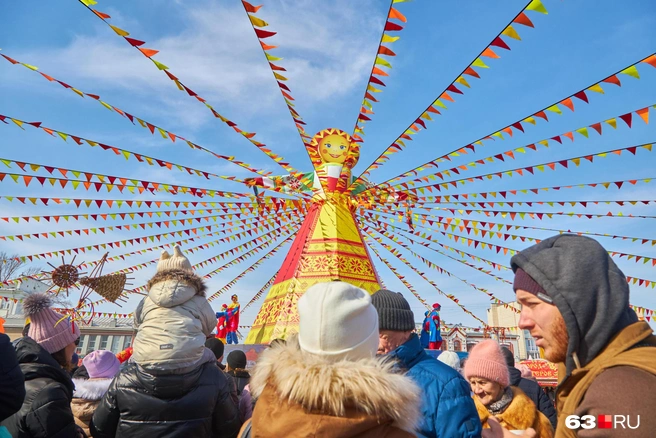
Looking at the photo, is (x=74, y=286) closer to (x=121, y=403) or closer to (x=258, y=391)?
(x=121, y=403)

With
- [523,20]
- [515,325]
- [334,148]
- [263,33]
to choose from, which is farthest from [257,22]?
[515,325]

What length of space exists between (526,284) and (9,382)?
8.66ft

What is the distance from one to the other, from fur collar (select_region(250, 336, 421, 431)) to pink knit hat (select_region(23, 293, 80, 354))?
8.90 ft

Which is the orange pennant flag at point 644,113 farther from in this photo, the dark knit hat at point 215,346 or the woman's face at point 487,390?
the dark knit hat at point 215,346

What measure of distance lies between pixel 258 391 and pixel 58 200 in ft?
29.8

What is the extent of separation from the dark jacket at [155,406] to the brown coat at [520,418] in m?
1.99

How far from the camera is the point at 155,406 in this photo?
2.87 meters

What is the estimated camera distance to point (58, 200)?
8930mm

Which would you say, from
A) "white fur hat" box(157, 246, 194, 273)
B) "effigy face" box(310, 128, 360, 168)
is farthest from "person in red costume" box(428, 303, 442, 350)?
"white fur hat" box(157, 246, 194, 273)

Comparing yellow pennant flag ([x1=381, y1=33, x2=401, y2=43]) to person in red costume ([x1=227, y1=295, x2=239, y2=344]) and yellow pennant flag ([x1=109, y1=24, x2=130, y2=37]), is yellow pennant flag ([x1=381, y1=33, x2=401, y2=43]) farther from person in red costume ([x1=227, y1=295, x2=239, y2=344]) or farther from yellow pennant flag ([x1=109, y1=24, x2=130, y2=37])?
person in red costume ([x1=227, y1=295, x2=239, y2=344])

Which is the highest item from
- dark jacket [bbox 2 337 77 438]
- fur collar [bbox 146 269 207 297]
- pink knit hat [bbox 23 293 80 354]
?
fur collar [bbox 146 269 207 297]

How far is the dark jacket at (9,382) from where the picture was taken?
2.25 m

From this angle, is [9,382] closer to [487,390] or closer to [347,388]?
[347,388]

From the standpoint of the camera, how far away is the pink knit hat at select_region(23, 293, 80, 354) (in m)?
3.35
